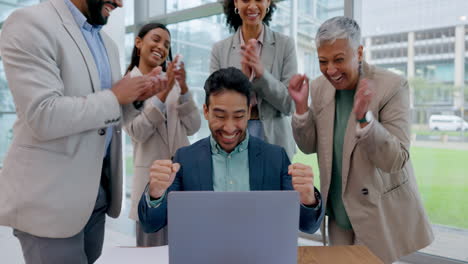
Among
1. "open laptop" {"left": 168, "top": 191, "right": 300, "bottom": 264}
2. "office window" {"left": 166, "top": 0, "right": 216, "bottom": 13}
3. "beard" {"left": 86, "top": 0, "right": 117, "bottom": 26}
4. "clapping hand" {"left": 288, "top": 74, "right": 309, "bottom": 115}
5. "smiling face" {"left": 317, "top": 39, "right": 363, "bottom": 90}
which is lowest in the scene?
"open laptop" {"left": 168, "top": 191, "right": 300, "bottom": 264}

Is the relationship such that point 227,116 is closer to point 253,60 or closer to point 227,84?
point 227,84

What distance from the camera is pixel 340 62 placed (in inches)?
58.8

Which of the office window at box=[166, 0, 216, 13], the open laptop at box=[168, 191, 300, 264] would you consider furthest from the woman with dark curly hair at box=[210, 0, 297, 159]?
the office window at box=[166, 0, 216, 13]

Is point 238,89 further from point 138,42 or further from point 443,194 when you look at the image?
point 443,194

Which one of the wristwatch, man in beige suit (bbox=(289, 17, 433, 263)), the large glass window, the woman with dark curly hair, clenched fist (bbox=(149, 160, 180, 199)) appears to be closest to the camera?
clenched fist (bbox=(149, 160, 180, 199))

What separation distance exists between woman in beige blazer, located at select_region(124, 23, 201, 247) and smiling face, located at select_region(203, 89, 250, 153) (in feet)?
2.04

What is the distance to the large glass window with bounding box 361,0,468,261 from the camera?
280cm

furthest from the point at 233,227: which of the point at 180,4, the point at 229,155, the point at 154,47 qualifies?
the point at 180,4

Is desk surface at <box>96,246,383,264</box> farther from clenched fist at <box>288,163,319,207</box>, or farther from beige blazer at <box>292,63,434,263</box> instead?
beige blazer at <box>292,63,434,263</box>

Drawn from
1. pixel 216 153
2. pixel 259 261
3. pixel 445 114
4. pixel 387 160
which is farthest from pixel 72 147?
pixel 445 114

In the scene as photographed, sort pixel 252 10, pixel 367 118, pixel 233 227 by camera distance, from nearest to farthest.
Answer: pixel 233 227 < pixel 367 118 < pixel 252 10

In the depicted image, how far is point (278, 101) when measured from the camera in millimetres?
1848

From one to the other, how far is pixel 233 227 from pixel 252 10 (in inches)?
55.6

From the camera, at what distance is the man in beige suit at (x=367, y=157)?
4.82 feet
